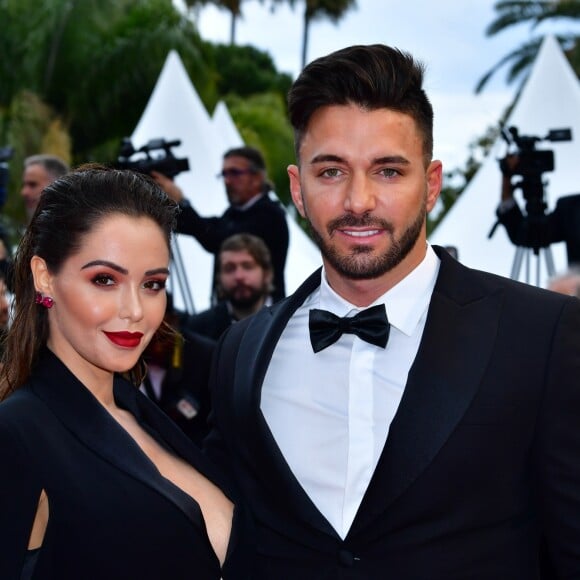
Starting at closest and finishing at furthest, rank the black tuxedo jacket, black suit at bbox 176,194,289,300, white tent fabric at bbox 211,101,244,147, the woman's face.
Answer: the black tuxedo jacket
the woman's face
black suit at bbox 176,194,289,300
white tent fabric at bbox 211,101,244,147

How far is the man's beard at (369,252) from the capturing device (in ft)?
7.20

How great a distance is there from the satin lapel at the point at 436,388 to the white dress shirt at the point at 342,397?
0.08 metres

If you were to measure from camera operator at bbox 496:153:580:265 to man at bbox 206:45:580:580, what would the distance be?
2.62 metres

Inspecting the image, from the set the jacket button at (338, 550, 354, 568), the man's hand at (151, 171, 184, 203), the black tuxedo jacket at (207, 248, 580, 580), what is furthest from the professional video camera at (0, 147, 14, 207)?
the jacket button at (338, 550, 354, 568)

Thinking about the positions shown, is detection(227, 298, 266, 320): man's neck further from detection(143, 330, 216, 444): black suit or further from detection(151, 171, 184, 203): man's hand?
detection(143, 330, 216, 444): black suit

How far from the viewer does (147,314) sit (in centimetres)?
222

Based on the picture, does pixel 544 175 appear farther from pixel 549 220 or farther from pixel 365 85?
pixel 365 85

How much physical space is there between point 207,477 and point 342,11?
133 ft

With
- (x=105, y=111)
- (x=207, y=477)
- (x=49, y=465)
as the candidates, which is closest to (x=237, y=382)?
(x=207, y=477)

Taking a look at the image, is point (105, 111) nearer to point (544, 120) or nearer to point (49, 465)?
point (544, 120)

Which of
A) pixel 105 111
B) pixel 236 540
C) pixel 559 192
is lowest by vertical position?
pixel 236 540

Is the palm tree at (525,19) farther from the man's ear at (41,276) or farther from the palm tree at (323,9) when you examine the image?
the man's ear at (41,276)

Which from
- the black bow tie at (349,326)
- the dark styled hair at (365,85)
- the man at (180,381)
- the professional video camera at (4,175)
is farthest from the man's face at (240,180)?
the black bow tie at (349,326)

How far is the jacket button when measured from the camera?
2064mm
